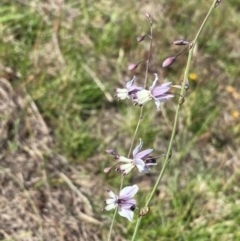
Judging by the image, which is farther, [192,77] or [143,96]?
[192,77]

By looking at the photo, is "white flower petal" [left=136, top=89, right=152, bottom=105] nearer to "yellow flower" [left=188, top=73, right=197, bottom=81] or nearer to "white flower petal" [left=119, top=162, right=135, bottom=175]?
"white flower petal" [left=119, top=162, right=135, bottom=175]

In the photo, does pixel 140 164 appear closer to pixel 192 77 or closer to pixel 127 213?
pixel 127 213

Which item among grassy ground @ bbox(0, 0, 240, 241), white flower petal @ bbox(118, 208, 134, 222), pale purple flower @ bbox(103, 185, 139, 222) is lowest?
white flower petal @ bbox(118, 208, 134, 222)

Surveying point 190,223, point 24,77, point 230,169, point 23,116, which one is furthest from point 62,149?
point 230,169

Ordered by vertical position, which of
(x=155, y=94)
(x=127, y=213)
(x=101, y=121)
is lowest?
(x=127, y=213)

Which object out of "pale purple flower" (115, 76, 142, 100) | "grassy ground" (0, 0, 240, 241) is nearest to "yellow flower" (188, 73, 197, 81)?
"grassy ground" (0, 0, 240, 241)

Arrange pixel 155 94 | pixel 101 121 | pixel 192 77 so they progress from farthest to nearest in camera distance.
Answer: pixel 192 77 < pixel 101 121 < pixel 155 94

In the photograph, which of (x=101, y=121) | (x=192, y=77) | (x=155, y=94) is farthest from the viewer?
(x=192, y=77)

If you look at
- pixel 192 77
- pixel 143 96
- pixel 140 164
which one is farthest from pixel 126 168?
pixel 192 77
